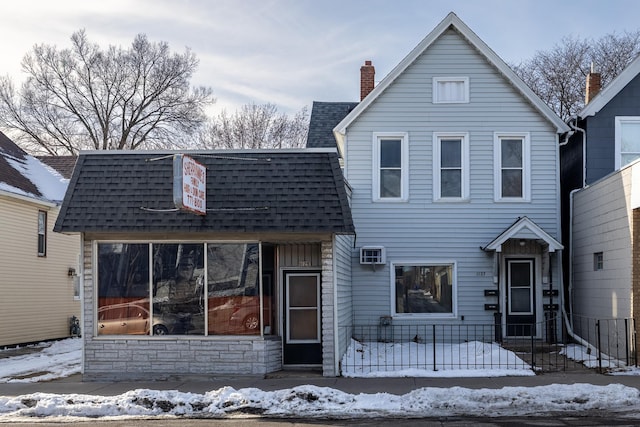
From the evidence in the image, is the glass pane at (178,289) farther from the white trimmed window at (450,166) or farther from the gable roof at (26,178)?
the gable roof at (26,178)

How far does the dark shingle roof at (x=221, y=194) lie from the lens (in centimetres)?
1430

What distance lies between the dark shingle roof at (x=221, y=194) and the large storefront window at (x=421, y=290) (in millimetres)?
5810

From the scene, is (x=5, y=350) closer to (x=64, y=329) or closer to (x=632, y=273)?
(x=64, y=329)

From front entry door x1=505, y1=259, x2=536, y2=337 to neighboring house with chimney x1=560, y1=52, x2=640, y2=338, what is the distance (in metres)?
1.09

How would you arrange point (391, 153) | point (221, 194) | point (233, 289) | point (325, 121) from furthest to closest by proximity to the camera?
point (325, 121) < point (391, 153) < point (233, 289) < point (221, 194)

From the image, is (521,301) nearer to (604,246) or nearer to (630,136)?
(604,246)

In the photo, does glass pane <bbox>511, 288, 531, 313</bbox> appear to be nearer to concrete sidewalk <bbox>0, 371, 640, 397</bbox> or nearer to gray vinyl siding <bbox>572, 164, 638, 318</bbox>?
gray vinyl siding <bbox>572, 164, 638, 318</bbox>

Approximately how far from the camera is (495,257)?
1927cm

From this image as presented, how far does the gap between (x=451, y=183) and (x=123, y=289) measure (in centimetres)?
939

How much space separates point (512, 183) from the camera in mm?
19734

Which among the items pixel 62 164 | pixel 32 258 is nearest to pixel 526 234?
pixel 32 258

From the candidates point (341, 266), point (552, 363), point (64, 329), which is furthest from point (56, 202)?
point (552, 363)

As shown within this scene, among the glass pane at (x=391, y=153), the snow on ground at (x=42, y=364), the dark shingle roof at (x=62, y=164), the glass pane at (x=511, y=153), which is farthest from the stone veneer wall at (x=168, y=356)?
the dark shingle roof at (x=62, y=164)

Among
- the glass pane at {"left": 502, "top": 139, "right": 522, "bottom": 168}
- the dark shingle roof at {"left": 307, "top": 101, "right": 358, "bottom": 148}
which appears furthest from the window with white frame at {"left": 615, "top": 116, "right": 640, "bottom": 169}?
the dark shingle roof at {"left": 307, "top": 101, "right": 358, "bottom": 148}
